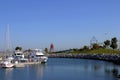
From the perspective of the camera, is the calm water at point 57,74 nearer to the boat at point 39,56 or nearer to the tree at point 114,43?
the boat at point 39,56

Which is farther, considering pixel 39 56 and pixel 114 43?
pixel 114 43

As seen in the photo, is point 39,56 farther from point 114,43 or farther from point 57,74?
point 114,43

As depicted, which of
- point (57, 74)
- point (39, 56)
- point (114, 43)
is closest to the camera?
point (57, 74)

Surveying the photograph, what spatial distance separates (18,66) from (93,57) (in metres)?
48.4

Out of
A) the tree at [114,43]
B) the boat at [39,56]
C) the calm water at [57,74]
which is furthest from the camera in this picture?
the tree at [114,43]

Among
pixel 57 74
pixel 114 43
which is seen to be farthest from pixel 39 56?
pixel 114 43

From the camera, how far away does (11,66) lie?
2589 inches

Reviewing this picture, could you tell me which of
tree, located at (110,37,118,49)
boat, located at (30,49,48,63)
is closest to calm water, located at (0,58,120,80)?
boat, located at (30,49,48,63)

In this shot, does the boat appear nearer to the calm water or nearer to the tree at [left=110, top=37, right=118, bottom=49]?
the calm water

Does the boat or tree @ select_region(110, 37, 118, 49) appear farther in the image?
tree @ select_region(110, 37, 118, 49)

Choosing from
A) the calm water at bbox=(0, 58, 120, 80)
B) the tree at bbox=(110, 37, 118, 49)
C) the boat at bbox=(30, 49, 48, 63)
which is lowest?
the calm water at bbox=(0, 58, 120, 80)

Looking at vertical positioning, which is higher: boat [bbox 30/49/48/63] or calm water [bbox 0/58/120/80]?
boat [bbox 30/49/48/63]

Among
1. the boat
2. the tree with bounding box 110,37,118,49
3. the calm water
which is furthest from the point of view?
the tree with bounding box 110,37,118,49

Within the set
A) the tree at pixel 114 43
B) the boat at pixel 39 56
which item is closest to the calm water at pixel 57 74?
the boat at pixel 39 56
